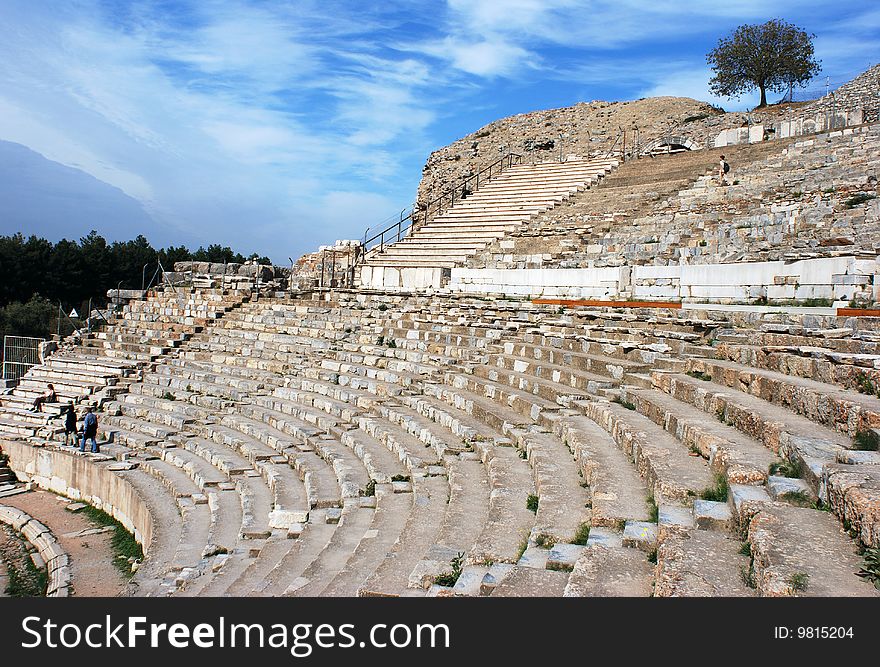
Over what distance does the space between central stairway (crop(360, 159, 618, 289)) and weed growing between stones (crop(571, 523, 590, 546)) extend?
1336cm

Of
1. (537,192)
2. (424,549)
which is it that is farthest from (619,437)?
(537,192)

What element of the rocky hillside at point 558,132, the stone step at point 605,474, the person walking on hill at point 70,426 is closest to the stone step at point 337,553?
the stone step at point 605,474

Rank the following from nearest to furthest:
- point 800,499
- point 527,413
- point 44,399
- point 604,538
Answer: point 800,499 < point 604,538 < point 527,413 < point 44,399

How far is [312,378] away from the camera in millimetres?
12773

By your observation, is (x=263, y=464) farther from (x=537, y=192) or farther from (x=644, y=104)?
(x=644, y=104)

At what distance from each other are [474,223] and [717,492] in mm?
19756

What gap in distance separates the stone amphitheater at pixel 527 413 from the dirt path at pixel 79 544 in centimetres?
14

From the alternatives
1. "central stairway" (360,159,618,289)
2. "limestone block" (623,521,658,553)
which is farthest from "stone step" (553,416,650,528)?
"central stairway" (360,159,618,289)

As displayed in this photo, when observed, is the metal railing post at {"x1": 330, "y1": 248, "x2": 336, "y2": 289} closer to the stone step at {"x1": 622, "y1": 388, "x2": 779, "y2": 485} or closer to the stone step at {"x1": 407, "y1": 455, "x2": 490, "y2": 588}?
the stone step at {"x1": 407, "y1": 455, "x2": 490, "y2": 588}

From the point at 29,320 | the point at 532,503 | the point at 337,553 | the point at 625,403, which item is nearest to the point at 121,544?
the point at 337,553

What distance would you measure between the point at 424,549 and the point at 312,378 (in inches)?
323

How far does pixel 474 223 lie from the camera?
76.5 feet

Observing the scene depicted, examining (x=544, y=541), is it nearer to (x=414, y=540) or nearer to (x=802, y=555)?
(x=414, y=540)

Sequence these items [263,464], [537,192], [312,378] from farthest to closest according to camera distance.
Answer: [537,192]
[312,378]
[263,464]
